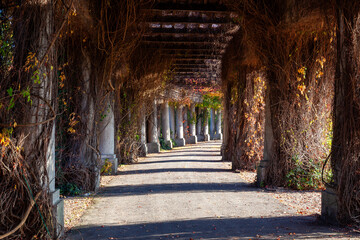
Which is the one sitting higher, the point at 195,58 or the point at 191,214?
the point at 195,58

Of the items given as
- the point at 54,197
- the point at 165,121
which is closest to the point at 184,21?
the point at 54,197

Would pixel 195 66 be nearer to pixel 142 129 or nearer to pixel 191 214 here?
pixel 142 129

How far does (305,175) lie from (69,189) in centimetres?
482

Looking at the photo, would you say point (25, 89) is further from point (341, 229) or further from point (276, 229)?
point (341, 229)

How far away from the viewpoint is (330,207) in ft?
15.6

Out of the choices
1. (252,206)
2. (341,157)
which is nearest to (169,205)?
(252,206)

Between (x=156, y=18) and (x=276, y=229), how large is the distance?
6.32m

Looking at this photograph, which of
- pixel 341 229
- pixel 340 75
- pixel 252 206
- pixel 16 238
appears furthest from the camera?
pixel 252 206

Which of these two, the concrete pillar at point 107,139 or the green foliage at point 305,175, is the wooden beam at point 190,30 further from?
the green foliage at point 305,175

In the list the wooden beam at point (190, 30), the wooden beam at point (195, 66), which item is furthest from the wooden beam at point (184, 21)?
the wooden beam at point (195, 66)

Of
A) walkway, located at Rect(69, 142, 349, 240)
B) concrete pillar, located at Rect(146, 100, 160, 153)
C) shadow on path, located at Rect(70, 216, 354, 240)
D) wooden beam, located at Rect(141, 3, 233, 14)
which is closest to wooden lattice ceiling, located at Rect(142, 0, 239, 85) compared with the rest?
wooden beam, located at Rect(141, 3, 233, 14)

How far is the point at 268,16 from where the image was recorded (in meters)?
7.12

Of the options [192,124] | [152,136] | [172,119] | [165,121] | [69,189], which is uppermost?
[172,119]

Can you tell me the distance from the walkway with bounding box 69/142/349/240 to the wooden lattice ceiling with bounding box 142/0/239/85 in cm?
406
